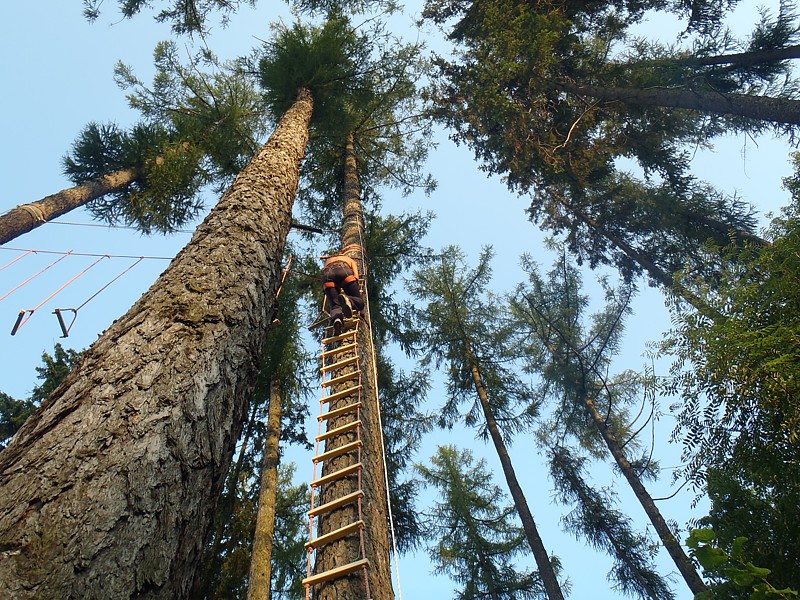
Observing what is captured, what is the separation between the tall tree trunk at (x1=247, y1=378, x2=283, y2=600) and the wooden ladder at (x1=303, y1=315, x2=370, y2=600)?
7.41ft

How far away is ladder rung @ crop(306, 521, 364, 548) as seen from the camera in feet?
9.66

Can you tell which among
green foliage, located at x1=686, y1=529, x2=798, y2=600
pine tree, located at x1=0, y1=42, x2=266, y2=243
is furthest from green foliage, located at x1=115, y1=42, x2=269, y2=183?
green foliage, located at x1=686, y1=529, x2=798, y2=600

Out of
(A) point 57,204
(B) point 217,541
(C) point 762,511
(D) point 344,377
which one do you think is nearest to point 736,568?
(D) point 344,377

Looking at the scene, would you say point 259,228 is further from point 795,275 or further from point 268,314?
point 795,275

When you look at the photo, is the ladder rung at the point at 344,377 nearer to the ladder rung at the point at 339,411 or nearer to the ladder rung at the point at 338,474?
the ladder rung at the point at 339,411

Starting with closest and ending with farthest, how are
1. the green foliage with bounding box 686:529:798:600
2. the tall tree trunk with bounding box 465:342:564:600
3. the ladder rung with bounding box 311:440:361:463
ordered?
1. the green foliage with bounding box 686:529:798:600
2. the ladder rung with bounding box 311:440:361:463
3. the tall tree trunk with bounding box 465:342:564:600

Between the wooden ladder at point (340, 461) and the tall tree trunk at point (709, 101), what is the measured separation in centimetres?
650

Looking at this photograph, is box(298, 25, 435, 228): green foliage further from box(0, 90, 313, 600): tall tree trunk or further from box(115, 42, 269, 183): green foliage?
box(0, 90, 313, 600): tall tree trunk

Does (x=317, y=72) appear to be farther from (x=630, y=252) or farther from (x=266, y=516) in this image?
(x=630, y=252)

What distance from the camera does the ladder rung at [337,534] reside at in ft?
9.66

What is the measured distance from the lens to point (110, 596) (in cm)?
104

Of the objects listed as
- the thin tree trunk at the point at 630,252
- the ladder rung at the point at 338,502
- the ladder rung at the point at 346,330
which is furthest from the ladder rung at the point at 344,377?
the thin tree trunk at the point at 630,252

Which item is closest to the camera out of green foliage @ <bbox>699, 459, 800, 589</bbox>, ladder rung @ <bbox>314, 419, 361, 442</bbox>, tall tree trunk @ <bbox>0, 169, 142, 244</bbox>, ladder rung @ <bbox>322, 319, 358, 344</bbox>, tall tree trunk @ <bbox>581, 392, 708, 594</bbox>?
ladder rung @ <bbox>314, 419, 361, 442</bbox>

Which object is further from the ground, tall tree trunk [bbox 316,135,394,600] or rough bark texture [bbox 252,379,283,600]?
rough bark texture [bbox 252,379,283,600]
